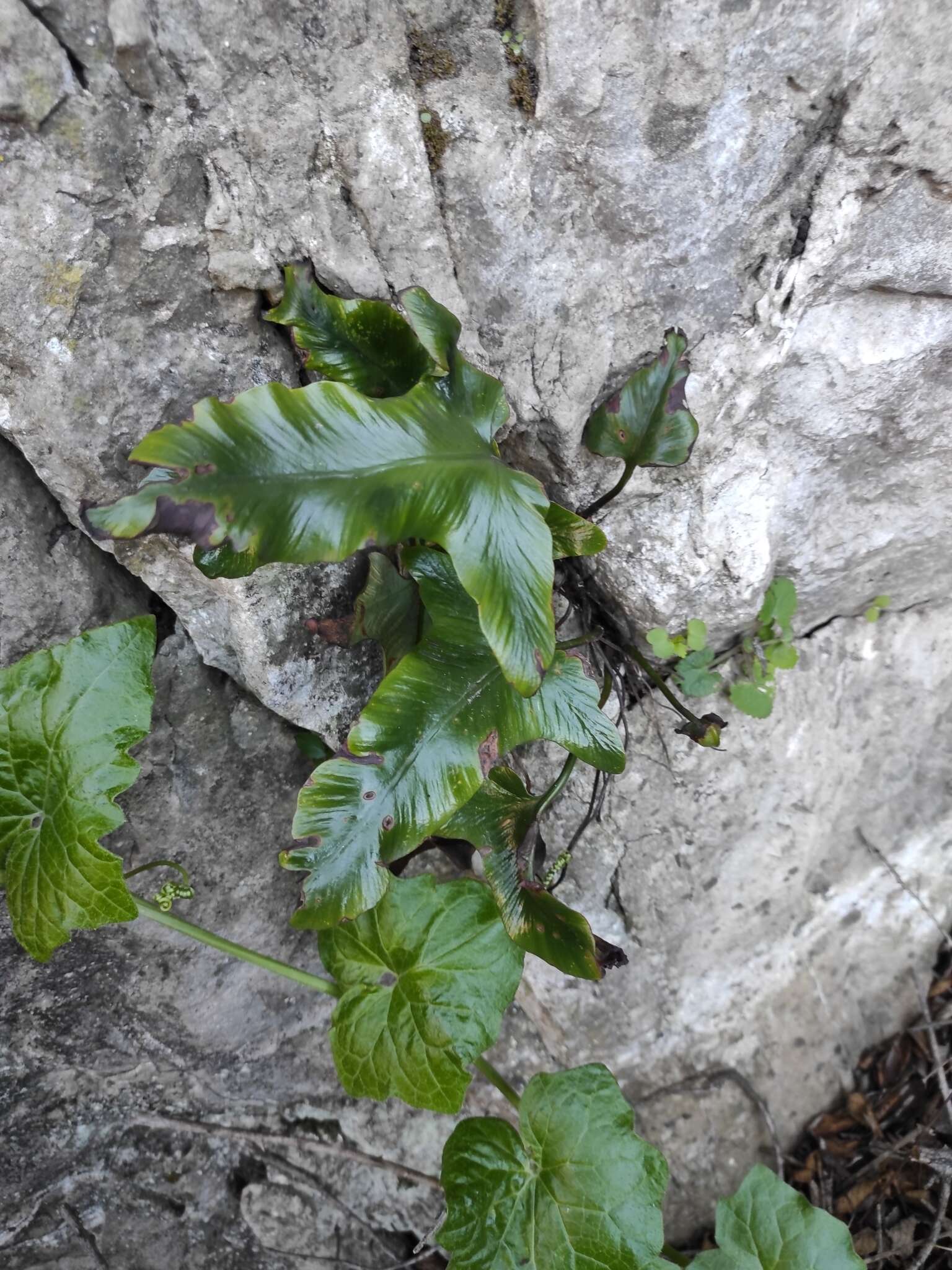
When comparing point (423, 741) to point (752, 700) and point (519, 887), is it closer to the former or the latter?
point (519, 887)

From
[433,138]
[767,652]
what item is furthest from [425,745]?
[433,138]

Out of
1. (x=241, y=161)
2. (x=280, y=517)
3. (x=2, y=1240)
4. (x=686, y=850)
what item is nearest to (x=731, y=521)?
(x=686, y=850)

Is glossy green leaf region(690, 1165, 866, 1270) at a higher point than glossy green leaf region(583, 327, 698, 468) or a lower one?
lower

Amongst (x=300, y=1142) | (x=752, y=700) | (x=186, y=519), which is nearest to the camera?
(x=186, y=519)

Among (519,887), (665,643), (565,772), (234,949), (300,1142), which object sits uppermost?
(665,643)

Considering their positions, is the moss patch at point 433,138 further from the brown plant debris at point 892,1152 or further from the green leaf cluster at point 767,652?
the brown plant debris at point 892,1152

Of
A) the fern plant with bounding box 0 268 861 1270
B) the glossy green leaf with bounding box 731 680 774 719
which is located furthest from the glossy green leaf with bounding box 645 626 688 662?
the glossy green leaf with bounding box 731 680 774 719

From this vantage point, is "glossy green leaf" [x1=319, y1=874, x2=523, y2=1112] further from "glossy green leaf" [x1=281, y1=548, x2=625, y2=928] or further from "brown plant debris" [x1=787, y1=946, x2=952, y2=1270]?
"brown plant debris" [x1=787, y1=946, x2=952, y2=1270]
